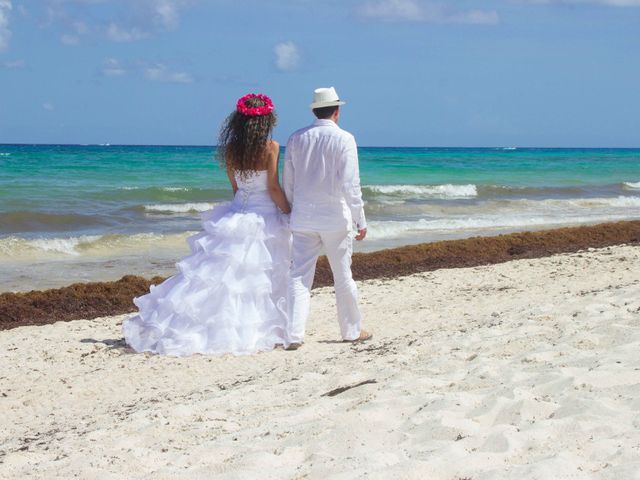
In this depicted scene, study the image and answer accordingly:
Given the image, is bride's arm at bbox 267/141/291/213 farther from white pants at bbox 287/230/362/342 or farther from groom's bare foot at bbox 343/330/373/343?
groom's bare foot at bbox 343/330/373/343

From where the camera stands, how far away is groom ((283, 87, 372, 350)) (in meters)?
6.76

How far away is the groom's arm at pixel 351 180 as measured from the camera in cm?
672

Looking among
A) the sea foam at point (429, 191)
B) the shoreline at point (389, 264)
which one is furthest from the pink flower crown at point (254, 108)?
the sea foam at point (429, 191)

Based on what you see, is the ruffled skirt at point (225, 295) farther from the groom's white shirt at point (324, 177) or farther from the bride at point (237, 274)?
the groom's white shirt at point (324, 177)

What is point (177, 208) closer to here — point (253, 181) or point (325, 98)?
point (253, 181)

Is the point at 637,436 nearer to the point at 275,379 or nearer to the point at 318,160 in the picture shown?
the point at 275,379

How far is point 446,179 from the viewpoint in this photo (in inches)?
1540

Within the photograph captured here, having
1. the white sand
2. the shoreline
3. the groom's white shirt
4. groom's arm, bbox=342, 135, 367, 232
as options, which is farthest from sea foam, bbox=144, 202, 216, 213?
groom's arm, bbox=342, 135, 367, 232

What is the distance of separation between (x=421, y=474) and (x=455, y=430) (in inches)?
20.8

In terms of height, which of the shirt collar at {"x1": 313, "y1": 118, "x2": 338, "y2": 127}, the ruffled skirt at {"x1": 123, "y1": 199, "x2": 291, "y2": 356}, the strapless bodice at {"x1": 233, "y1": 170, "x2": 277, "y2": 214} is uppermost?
the shirt collar at {"x1": 313, "y1": 118, "x2": 338, "y2": 127}

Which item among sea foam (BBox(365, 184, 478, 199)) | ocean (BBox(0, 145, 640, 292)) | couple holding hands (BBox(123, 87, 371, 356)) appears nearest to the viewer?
couple holding hands (BBox(123, 87, 371, 356))

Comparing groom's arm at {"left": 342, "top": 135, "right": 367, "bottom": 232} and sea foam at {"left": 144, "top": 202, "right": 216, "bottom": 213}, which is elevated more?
groom's arm at {"left": 342, "top": 135, "right": 367, "bottom": 232}

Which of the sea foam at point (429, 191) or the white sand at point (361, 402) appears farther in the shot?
the sea foam at point (429, 191)

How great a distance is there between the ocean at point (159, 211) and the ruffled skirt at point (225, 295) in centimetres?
215
